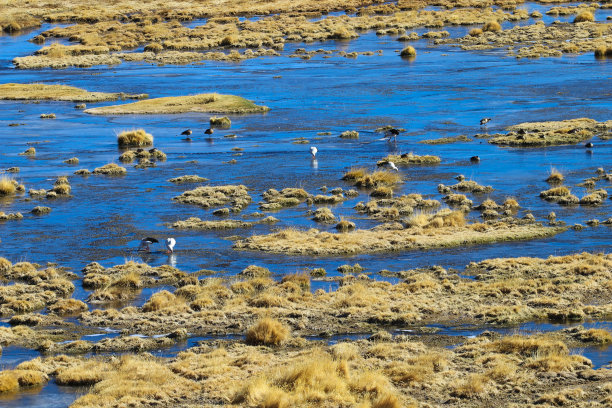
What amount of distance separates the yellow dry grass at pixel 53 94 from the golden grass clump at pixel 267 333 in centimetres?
4120

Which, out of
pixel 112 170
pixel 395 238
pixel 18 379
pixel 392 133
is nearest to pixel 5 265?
pixel 18 379

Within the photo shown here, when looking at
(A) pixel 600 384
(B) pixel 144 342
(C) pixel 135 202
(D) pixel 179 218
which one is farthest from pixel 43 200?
(A) pixel 600 384

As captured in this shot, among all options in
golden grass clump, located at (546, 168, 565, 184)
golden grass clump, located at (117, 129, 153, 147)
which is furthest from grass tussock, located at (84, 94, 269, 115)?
golden grass clump, located at (546, 168, 565, 184)

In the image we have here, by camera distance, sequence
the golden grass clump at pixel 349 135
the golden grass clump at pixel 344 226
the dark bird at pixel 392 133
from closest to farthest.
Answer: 1. the golden grass clump at pixel 344 226
2. the dark bird at pixel 392 133
3. the golden grass clump at pixel 349 135

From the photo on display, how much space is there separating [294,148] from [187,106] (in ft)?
44.3

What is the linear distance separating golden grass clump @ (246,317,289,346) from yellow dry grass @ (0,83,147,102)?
41202 mm

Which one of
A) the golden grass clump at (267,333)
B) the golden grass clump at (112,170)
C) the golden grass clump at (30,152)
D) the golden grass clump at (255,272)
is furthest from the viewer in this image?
the golden grass clump at (30,152)

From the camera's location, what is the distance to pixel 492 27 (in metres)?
88.2

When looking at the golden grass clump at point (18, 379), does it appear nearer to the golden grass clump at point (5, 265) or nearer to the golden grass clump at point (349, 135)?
the golden grass clump at point (5, 265)

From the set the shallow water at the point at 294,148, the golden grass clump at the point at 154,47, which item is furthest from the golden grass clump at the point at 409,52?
the golden grass clump at the point at 154,47

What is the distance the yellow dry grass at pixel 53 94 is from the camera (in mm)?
62188

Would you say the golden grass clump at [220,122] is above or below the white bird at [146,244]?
below

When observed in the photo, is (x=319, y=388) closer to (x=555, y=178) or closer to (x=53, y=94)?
(x=555, y=178)

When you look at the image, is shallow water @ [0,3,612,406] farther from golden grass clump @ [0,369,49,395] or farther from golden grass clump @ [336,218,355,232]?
golden grass clump @ [336,218,355,232]
